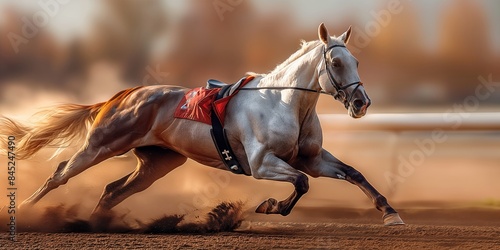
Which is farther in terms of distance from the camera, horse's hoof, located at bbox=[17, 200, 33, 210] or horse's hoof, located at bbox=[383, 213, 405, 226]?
horse's hoof, located at bbox=[17, 200, 33, 210]

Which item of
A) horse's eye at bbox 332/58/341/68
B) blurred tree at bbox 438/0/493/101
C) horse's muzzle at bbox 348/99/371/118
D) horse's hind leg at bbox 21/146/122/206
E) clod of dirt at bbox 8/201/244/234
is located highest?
blurred tree at bbox 438/0/493/101

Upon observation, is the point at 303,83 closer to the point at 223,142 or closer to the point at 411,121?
the point at 223,142

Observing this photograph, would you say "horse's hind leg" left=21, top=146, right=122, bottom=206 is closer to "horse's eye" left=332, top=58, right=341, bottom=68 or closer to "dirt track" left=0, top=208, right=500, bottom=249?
"dirt track" left=0, top=208, right=500, bottom=249

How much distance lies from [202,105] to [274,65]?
1944mm

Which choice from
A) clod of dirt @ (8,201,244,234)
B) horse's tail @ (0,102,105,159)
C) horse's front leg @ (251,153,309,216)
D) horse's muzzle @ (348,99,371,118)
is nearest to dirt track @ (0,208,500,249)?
clod of dirt @ (8,201,244,234)

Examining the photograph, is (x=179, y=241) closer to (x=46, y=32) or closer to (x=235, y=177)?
(x=235, y=177)

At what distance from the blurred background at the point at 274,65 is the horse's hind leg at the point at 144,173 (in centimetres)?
93

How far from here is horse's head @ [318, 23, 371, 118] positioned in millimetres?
4289

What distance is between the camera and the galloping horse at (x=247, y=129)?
4.39 m

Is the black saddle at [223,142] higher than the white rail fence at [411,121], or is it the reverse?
the white rail fence at [411,121]

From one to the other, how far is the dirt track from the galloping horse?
476 mm

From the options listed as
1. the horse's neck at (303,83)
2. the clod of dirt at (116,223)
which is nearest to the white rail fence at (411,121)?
the clod of dirt at (116,223)

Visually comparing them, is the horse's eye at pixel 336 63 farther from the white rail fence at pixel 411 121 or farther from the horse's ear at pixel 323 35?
the white rail fence at pixel 411 121

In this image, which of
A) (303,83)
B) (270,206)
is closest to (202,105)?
(303,83)
